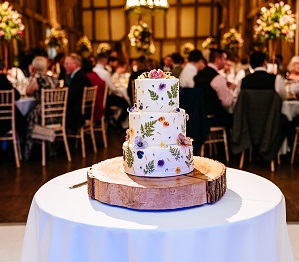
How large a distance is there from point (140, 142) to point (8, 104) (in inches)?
154

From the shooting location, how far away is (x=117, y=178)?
1775 millimetres

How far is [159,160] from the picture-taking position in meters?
1.76

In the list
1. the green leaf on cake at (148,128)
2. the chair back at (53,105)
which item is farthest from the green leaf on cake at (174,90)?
the chair back at (53,105)

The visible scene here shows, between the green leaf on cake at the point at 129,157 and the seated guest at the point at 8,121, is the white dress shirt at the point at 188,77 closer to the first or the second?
the seated guest at the point at 8,121

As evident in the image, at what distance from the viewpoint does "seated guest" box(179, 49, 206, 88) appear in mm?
6043

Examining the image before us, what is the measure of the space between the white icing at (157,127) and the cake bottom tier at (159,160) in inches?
1.3

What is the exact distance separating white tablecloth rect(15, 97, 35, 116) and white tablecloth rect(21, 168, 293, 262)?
162 inches

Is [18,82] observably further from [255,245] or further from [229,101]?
[255,245]

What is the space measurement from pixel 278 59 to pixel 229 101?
314cm

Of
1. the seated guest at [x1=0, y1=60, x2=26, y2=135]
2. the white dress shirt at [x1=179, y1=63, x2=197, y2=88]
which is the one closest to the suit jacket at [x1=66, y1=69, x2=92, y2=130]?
the seated guest at [x1=0, y1=60, x2=26, y2=135]

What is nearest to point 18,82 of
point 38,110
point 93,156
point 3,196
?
point 38,110

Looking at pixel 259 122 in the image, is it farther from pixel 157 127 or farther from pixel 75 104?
pixel 157 127

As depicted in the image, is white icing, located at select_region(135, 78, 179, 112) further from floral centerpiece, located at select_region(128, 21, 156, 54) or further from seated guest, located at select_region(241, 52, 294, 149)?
floral centerpiece, located at select_region(128, 21, 156, 54)

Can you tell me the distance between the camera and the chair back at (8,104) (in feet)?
17.3
